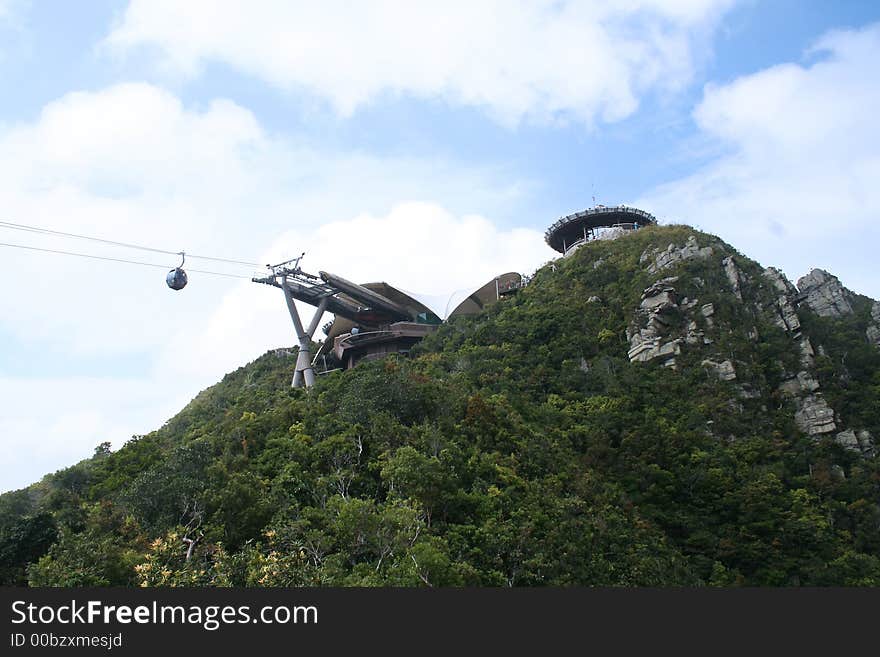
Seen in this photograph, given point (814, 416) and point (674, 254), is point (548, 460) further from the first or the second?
point (674, 254)

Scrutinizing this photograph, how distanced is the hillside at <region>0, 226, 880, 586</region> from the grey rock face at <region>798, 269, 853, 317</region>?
161 millimetres

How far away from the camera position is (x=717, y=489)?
29.6 metres

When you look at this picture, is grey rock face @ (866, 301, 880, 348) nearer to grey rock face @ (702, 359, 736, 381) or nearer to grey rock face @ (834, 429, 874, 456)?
Answer: grey rock face @ (834, 429, 874, 456)

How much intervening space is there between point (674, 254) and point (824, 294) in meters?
9.64

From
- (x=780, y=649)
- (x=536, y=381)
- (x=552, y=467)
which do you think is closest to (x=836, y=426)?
(x=536, y=381)

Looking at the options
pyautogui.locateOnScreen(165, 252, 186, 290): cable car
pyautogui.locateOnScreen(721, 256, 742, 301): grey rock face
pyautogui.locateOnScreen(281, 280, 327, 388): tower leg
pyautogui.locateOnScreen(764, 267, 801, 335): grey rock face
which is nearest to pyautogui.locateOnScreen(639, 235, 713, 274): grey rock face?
pyautogui.locateOnScreen(721, 256, 742, 301): grey rock face

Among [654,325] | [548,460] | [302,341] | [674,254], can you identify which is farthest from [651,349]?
[302,341]

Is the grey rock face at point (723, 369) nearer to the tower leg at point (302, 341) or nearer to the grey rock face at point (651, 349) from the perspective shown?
the grey rock face at point (651, 349)

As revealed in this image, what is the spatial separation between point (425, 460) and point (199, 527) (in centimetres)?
610

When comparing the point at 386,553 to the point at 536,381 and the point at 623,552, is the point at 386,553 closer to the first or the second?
the point at 623,552

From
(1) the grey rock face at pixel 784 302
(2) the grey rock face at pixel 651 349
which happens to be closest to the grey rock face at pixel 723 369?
(2) the grey rock face at pixel 651 349

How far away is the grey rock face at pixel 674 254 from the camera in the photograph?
149 feet

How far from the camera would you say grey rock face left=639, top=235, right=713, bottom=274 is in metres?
45.5

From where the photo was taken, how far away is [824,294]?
4675cm
